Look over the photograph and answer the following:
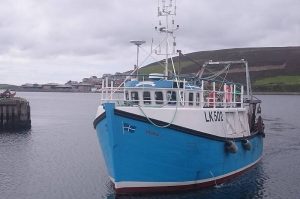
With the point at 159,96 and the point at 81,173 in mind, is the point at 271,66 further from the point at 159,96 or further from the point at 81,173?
the point at 159,96

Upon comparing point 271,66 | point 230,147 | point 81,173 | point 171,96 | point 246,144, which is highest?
point 271,66

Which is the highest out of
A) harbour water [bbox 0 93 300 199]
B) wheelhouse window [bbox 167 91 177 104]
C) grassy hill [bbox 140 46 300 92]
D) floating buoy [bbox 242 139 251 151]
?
grassy hill [bbox 140 46 300 92]

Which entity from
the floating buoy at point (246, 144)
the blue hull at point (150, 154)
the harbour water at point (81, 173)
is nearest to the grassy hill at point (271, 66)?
A: the harbour water at point (81, 173)

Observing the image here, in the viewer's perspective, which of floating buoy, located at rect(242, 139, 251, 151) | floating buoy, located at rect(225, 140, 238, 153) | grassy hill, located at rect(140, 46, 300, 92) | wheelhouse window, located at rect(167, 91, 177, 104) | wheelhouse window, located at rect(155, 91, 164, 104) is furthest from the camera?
grassy hill, located at rect(140, 46, 300, 92)

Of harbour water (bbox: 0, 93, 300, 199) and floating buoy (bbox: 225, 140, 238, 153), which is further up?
floating buoy (bbox: 225, 140, 238, 153)

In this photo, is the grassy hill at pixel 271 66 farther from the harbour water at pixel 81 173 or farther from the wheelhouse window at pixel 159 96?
the wheelhouse window at pixel 159 96

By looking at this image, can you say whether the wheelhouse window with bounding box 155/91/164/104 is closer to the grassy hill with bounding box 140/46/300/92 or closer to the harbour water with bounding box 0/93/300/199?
the harbour water with bounding box 0/93/300/199

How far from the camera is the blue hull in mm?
20875

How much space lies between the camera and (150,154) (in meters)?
21.1

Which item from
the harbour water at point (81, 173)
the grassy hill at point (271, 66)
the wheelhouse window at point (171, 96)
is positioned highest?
the grassy hill at point (271, 66)

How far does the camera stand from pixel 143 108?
830 inches

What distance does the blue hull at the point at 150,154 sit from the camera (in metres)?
20.9

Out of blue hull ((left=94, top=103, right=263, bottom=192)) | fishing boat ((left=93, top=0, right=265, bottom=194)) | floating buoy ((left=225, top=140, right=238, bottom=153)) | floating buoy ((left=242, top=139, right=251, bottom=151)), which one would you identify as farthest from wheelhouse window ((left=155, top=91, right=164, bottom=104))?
floating buoy ((left=242, top=139, right=251, bottom=151))

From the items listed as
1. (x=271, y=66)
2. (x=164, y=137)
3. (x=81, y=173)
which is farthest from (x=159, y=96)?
(x=271, y=66)
